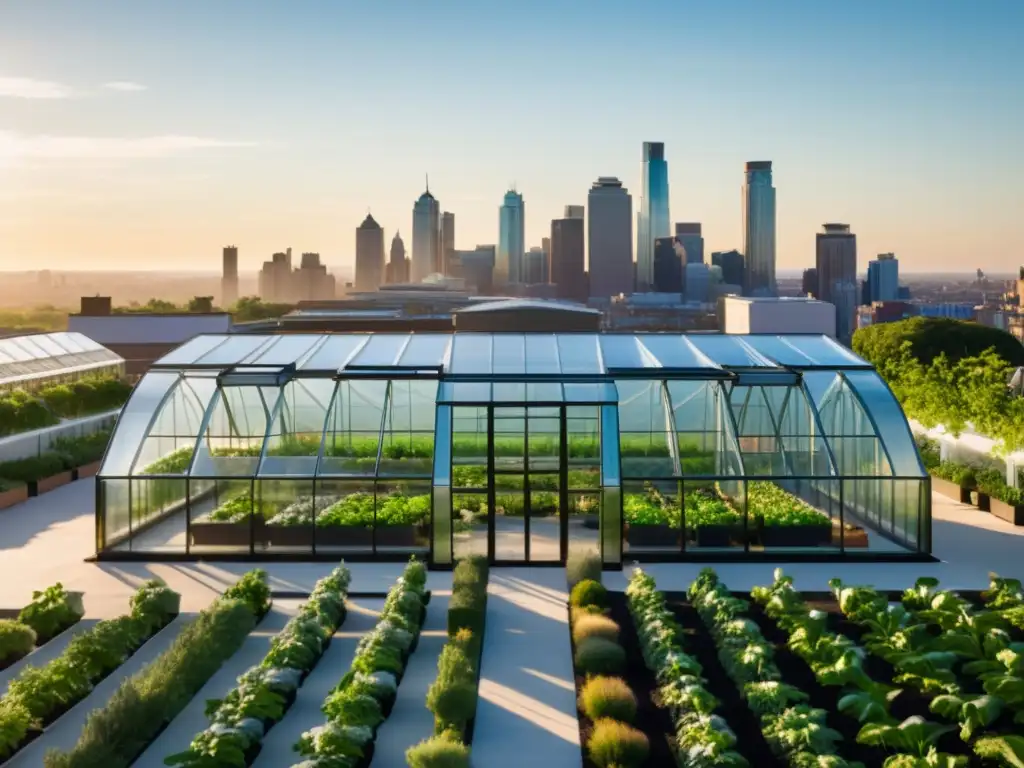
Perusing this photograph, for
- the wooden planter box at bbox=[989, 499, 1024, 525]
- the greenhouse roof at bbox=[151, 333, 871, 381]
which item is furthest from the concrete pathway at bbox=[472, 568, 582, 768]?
the wooden planter box at bbox=[989, 499, 1024, 525]

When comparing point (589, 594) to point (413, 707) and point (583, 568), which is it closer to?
point (583, 568)

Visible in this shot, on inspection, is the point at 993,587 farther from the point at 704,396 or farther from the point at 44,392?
the point at 44,392

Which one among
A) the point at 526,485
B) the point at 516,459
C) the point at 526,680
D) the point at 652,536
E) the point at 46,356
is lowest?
the point at 526,680

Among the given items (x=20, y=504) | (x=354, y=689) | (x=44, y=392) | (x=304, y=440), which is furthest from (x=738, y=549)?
(x=44, y=392)

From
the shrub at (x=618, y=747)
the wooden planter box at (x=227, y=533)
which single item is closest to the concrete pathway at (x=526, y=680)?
the shrub at (x=618, y=747)

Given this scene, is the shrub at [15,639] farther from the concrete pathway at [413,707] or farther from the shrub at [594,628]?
the shrub at [594,628]

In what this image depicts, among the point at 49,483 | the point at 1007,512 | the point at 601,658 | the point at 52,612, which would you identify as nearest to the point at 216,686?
the point at 52,612

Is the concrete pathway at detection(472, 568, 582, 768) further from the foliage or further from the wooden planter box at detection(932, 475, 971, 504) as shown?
the wooden planter box at detection(932, 475, 971, 504)
